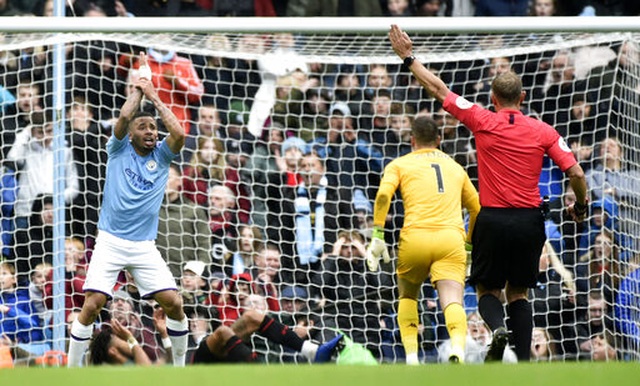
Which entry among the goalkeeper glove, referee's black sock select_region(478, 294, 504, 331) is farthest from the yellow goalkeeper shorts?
referee's black sock select_region(478, 294, 504, 331)

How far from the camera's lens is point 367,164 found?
11336mm

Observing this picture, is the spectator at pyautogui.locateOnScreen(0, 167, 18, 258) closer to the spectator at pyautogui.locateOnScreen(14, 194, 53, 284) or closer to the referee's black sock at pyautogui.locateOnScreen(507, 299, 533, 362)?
the spectator at pyautogui.locateOnScreen(14, 194, 53, 284)

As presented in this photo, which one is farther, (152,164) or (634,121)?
(634,121)

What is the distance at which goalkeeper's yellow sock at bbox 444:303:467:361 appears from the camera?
849 centimetres

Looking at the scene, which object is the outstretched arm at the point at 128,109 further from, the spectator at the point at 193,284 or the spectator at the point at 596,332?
the spectator at the point at 596,332

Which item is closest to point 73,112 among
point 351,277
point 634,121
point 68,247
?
point 68,247

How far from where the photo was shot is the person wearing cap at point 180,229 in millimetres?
10883

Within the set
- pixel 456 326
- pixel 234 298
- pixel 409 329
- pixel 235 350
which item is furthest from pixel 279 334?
pixel 456 326

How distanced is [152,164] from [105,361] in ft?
4.72

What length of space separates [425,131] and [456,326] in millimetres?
1313

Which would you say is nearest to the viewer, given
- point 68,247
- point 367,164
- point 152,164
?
point 152,164

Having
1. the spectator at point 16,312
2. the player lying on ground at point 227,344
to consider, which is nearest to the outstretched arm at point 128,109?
the player lying on ground at point 227,344

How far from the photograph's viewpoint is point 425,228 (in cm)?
880

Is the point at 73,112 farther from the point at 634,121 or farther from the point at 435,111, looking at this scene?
the point at 634,121
